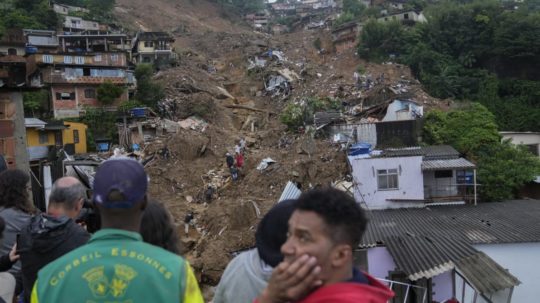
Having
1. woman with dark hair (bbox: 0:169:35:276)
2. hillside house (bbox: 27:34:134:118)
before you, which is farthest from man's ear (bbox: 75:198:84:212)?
hillside house (bbox: 27:34:134:118)

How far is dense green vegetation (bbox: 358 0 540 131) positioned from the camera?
3216cm

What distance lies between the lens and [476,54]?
3650cm

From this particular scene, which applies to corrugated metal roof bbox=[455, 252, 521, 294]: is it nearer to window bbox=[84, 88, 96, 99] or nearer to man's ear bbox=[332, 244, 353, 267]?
man's ear bbox=[332, 244, 353, 267]

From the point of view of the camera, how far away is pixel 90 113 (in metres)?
27.1

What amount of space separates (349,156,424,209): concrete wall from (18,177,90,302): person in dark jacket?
1321cm

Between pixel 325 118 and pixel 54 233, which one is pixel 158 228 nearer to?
pixel 54 233

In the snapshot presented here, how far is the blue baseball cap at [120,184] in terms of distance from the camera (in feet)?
6.16

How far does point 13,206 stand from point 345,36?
1766 inches

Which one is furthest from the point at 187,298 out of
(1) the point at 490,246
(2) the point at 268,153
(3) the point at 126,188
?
(2) the point at 268,153

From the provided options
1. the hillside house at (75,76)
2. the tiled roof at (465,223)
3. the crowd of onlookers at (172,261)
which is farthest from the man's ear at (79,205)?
the hillside house at (75,76)

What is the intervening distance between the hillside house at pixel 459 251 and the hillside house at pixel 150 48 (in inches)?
1218

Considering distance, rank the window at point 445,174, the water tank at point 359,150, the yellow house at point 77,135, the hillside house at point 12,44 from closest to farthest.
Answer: the window at point 445,174 < the water tank at point 359,150 < the yellow house at point 77,135 < the hillside house at point 12,44

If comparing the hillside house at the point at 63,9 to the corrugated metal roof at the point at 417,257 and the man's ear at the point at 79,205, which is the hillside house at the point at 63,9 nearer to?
the corrugated metal roof at the point at 417,257

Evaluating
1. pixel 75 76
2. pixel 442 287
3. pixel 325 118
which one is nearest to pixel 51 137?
pixel 75 76
